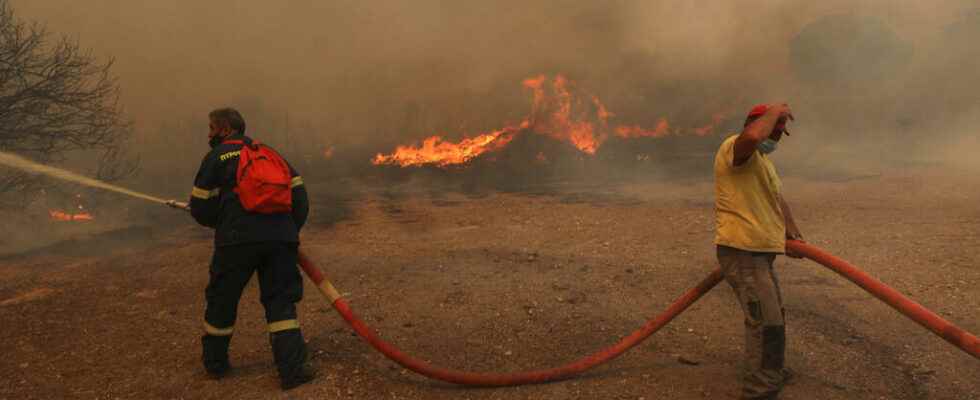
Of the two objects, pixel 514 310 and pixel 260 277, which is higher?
pixel 260 277

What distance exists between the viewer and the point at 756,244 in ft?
10.3

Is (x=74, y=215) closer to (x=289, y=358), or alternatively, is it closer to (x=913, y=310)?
A: (x=289, y=358)

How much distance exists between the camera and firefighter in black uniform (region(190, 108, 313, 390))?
134 inches

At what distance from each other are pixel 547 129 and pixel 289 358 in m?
16.6

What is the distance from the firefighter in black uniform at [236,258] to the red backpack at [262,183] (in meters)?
0.08

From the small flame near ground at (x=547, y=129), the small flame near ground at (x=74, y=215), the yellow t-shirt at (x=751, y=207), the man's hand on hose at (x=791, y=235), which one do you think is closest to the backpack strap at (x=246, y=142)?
the yellow t-shirt at (x=751, y=207)

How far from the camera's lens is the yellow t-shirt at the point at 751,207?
3.15 m

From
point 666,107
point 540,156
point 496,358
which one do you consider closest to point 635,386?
point 496,358

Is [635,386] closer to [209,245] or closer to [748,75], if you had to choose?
[209,245]

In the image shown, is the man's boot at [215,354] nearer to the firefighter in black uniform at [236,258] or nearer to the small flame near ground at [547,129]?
the firefighter in black uniform at [236,258]

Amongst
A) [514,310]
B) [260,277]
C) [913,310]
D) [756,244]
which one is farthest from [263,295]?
[913,310]

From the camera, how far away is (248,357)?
409 cm

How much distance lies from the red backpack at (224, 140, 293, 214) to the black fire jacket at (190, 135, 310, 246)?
54mm

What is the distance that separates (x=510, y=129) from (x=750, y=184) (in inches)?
635
